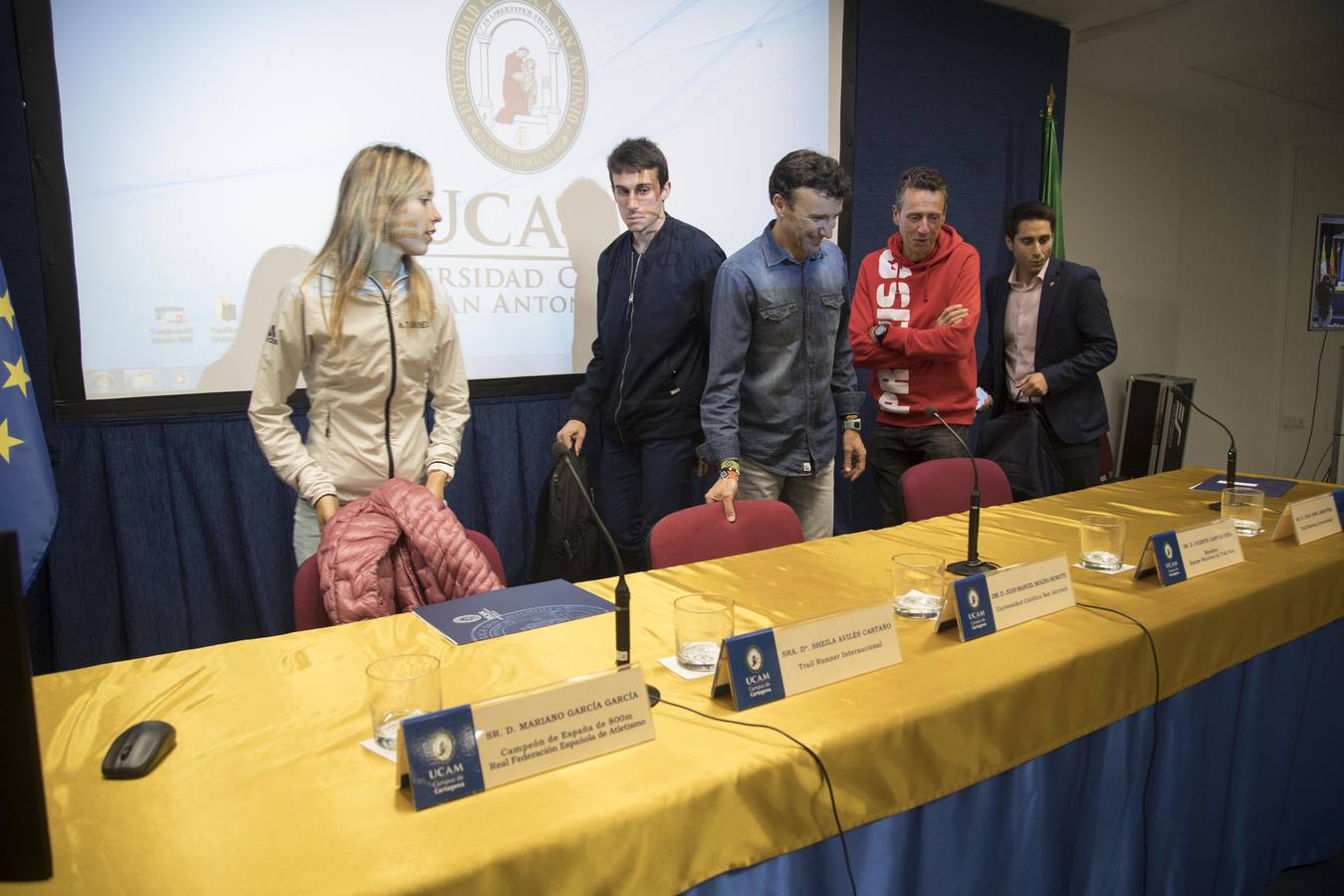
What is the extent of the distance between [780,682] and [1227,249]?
6.82 metres

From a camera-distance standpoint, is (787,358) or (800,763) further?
(787,358)

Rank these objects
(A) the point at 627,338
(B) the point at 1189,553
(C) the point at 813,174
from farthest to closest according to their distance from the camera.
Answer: (A) the point at 627,338 < (C) the point at 813,174 < (B) the point at 1189,553

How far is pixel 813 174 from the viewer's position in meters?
2.30

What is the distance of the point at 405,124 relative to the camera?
9.45ft

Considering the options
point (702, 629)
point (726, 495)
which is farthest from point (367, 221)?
point (702, 629)

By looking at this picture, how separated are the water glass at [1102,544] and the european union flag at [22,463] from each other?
7.40 feet

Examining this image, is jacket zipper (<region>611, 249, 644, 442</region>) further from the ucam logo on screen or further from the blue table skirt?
the blue table skirt

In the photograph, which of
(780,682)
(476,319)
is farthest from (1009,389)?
(780,682)

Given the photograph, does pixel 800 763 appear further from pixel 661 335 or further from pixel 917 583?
pixel 661 335

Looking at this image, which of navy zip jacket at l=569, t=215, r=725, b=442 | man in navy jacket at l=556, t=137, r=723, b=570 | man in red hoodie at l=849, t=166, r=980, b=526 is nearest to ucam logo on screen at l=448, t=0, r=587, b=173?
man in navy jacket at l=556, t=137, r=723, b=570

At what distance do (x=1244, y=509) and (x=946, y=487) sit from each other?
706 mm

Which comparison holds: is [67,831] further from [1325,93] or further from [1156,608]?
[1325,93]

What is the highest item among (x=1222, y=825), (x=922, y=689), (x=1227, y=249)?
(x=1227, y=249)

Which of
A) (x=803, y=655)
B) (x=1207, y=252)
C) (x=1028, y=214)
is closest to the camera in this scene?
(x=803, y=655)
